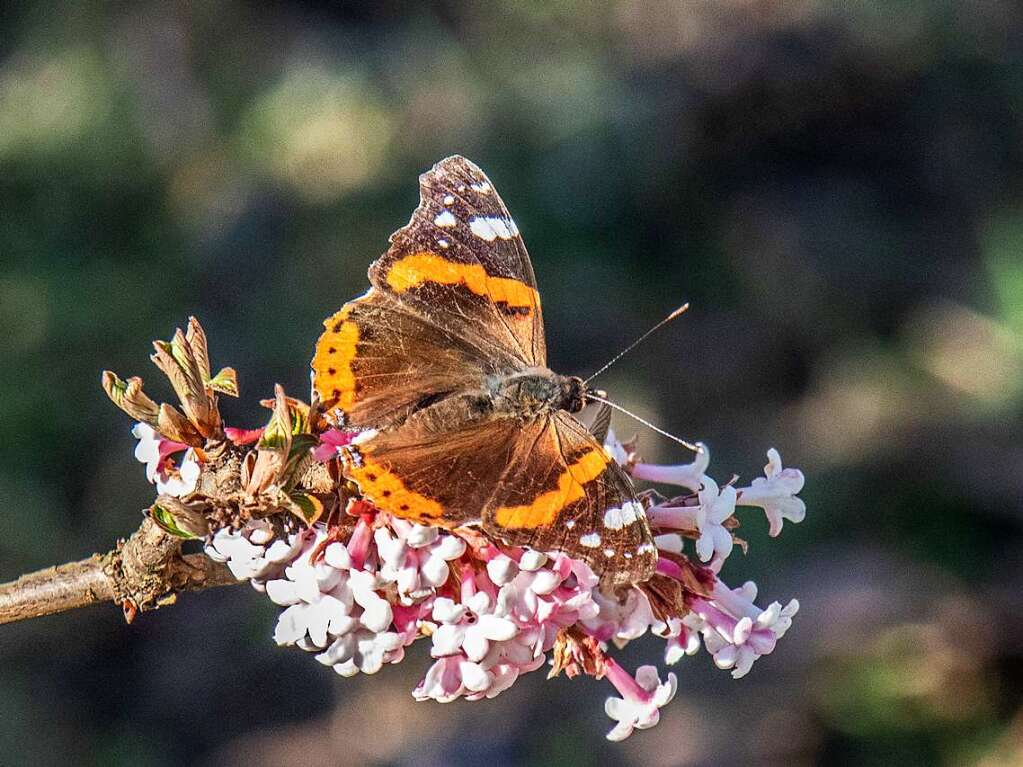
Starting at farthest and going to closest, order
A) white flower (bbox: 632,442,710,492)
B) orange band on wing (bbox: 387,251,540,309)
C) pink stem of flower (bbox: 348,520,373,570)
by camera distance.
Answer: orange band on wing (bbox: 387,251,540,309) < white flower (bbox: 632,442,710,492) < pink stem of flower (bbox: 348,520,373,570)

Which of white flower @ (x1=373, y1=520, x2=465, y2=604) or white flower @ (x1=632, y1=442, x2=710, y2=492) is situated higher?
white flower @ (x1=373, y1=520, x2=465, y2=604)

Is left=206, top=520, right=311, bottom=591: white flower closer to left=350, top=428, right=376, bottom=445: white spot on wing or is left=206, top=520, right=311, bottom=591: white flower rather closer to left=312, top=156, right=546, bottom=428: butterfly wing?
left=350, top=428, right=376, bottom=445: white spot on wing

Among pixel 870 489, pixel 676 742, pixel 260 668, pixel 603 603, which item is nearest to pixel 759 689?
pixel 676 742

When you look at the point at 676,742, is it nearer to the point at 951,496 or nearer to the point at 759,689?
the point at 759,689

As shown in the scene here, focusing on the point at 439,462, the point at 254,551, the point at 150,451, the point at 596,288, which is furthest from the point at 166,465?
the point at 596,288


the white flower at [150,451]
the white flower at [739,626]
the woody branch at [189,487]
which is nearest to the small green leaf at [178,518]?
the woody branch at [189,487]

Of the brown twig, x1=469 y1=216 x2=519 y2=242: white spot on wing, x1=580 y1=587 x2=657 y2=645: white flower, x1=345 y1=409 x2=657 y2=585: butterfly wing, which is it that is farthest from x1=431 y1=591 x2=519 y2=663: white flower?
x1=469 y1=216 x2=519 y2=242: white spot on wing

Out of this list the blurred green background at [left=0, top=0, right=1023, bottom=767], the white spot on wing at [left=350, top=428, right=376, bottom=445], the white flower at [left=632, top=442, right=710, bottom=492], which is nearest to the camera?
the white spot on wing at [left=350, top=428, right=376, bottom=445]
